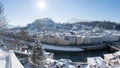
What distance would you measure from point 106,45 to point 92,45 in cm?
329

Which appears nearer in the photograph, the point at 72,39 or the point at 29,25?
the point at 72,39

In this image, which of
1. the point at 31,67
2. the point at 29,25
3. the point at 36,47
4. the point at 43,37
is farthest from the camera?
the point at 29,25

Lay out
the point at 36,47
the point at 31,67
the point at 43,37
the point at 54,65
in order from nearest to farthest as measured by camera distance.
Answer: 1. the point at 31,67
2. the point at 36,47
3. the point at 54,65
4. the point at 43,37

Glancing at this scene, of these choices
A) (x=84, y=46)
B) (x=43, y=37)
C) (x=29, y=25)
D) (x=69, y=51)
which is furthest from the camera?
(x=29, y=25)

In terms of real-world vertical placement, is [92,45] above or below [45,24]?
below

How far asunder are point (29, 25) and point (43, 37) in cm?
2683

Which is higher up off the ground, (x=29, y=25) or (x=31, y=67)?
(x=29, y=25)

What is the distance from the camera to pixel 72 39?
37.9 metres

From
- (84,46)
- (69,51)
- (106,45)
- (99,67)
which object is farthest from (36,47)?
(106,45)

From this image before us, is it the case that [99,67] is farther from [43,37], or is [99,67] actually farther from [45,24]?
[45,24]

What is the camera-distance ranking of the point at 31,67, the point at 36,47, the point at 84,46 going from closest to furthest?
1. the point at 31,67
2. the point at 36,47
3. the point at 84,46

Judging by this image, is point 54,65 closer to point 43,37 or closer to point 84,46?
point 84,46

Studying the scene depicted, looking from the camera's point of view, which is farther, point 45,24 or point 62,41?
point 45,24

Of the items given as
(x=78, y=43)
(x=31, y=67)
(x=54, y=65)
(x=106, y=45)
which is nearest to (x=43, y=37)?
(x=78, y=43)
